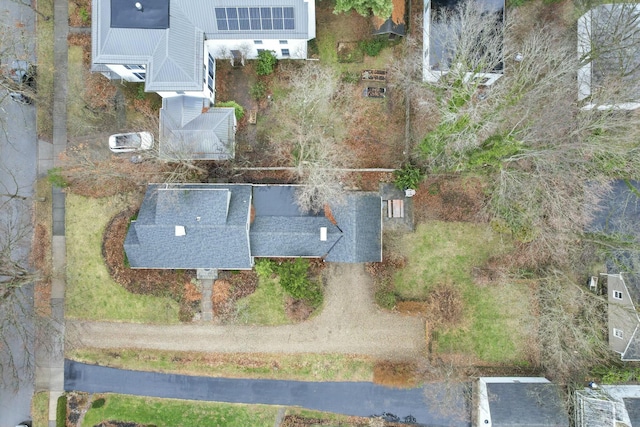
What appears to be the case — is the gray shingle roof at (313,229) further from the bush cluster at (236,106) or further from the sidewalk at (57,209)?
the sidewalk at (57,209)

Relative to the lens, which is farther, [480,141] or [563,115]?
[563,115]

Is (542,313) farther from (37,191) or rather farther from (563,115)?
(37,191)

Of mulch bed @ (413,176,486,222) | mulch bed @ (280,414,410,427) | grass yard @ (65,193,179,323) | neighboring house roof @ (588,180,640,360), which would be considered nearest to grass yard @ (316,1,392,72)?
mulch bed @ (413,176,486,222)

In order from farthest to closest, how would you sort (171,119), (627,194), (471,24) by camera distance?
(627,194)
(171,119)
(471,24)

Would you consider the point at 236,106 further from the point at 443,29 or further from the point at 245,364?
the point at 245,364

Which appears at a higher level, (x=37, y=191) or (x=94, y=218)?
(x=37, y=191)

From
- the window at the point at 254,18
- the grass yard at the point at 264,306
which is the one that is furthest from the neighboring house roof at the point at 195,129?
the grass yard at the point at 264,306

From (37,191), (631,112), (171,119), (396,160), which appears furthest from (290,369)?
(631,112)
